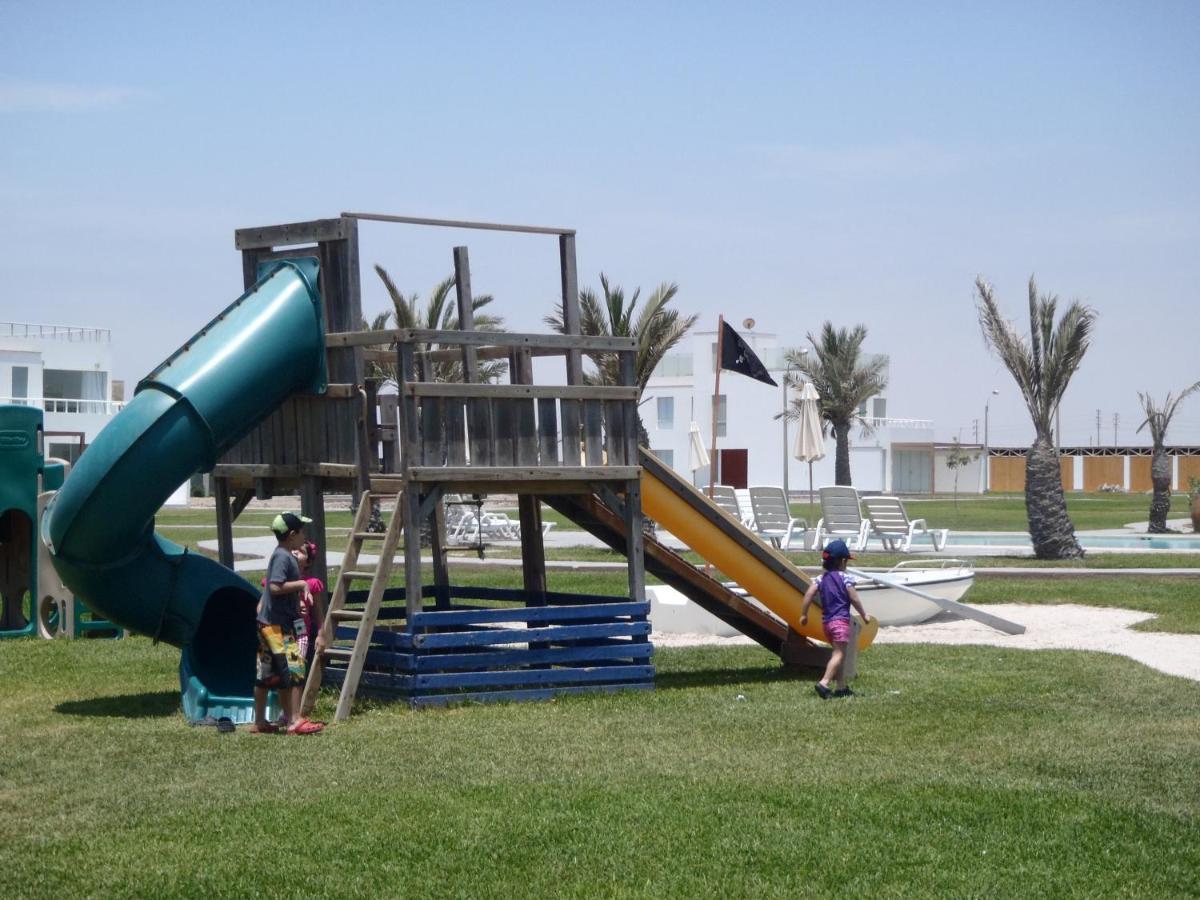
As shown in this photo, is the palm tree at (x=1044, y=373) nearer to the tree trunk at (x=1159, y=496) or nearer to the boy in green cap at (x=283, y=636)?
the tree trunk at (x=1159, y=496)

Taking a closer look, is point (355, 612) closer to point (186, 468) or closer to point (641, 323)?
point (186, 468)

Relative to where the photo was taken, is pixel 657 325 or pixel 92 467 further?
pixel 657 325

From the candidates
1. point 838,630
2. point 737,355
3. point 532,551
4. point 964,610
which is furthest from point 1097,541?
point 838,630

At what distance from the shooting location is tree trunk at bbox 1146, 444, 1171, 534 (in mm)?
38938

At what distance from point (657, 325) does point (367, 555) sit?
1061cm

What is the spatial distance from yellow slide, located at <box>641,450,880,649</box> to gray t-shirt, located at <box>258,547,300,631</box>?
10.9 ft

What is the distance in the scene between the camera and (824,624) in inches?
485

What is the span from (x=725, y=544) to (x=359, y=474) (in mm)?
3090

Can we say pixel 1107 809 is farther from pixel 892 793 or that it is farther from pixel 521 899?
pixel 521 899

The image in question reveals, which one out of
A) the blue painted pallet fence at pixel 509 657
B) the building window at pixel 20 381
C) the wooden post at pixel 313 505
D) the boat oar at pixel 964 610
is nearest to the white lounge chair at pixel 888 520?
the boat oar at pixel 964 610

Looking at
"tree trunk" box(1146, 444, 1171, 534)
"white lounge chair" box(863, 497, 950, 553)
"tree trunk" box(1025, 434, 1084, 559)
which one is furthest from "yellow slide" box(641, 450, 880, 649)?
"tree trunk" box(1146, 444, 1171, 534)

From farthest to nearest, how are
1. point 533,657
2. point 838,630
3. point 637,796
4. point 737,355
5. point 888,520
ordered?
point 888,520
point 737,355
point 838,630
point 533,657
point 637,796

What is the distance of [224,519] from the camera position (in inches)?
526

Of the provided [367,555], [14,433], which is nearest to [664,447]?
[367,555]
